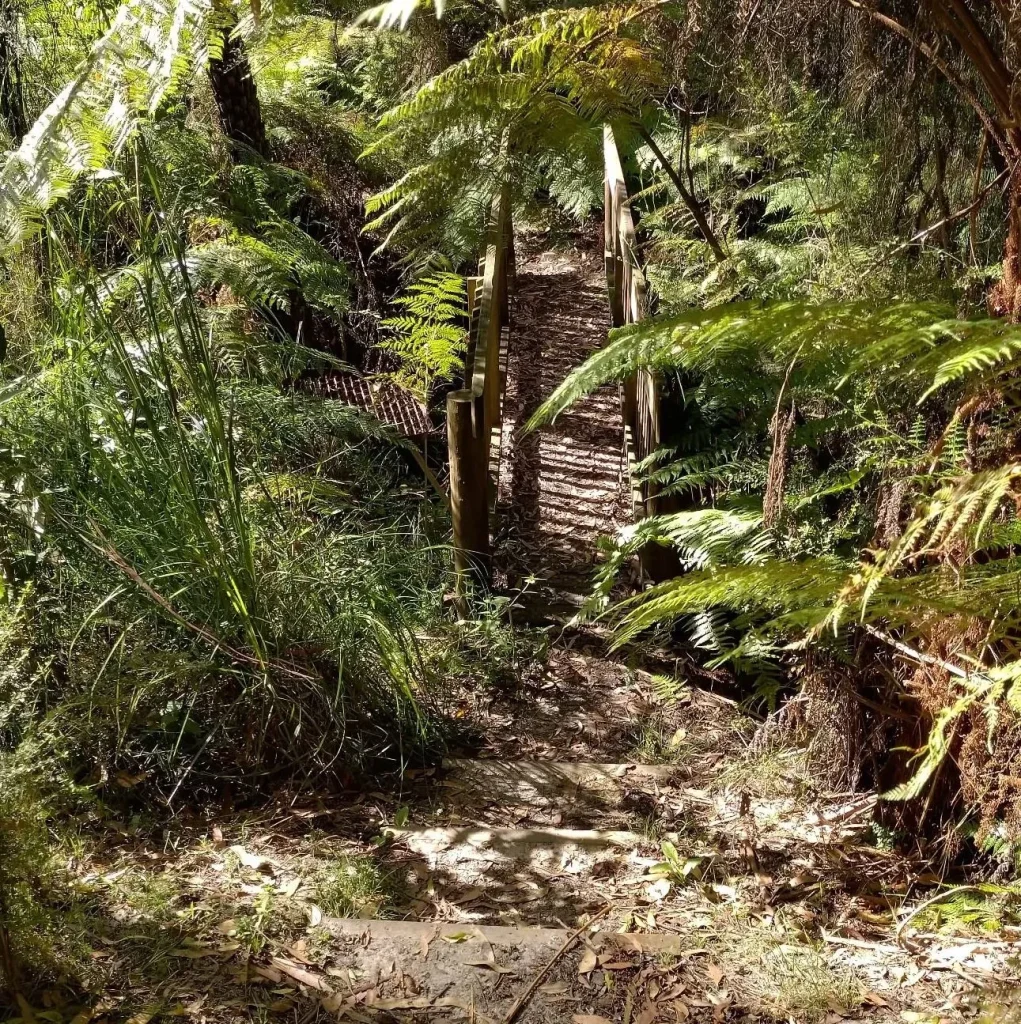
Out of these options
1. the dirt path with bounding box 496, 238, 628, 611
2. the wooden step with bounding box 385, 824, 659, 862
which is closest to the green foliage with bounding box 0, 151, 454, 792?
the wooden step with bounding box 385, 824, 659, 862

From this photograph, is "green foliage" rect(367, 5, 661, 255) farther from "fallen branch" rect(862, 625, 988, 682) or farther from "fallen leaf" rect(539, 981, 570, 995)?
"fallen leaf" rect(539, 981, 570, 995)

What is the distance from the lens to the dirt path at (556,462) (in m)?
4.81

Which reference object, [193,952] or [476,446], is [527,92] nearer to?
[476,446]

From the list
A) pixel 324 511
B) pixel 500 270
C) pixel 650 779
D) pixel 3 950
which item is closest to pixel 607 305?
pixel 500 270

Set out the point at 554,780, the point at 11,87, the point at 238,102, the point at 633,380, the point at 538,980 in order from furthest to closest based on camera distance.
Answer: the point at 238,102
the point at 633,380
the point at 11,87
the point at 554,780
the point at 538,980

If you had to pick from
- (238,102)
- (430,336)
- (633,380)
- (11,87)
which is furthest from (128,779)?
(238,102)

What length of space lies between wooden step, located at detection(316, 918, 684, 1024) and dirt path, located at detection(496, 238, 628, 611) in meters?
2.36

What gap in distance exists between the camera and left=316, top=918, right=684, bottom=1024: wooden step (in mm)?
1954

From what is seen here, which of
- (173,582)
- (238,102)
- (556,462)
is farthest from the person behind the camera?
(238,102)

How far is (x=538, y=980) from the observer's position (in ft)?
6.39

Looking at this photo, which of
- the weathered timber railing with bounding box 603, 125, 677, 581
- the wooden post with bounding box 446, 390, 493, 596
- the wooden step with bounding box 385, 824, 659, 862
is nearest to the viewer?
the wooden step with bounding box 385, 824, 659, 862

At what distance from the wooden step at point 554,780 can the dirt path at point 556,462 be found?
1334 mm

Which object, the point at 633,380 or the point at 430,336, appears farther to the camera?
the point at 633,380

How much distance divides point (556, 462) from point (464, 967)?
3.79 meters
